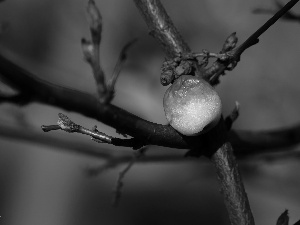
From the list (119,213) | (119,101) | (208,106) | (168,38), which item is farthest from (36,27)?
(208,106)

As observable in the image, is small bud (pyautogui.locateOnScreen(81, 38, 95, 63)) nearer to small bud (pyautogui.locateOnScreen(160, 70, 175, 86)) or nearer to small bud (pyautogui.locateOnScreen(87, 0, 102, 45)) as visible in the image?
small bud (pyautogui.locateOnScreen(87, 0, 102, 45))

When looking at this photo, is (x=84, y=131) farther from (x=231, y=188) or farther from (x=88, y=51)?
(x=231, y=188)

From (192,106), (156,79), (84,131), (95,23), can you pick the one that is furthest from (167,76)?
(156,79)

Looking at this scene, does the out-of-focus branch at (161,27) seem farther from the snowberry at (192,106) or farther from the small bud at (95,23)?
the small bud at (95,23)

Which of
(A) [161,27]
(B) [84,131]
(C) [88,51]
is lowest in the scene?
(B) [84,131]

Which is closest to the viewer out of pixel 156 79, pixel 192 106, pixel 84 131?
pixel 84 131

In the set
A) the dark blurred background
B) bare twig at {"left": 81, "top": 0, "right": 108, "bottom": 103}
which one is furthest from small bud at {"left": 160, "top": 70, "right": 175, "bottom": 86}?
the dark blurred background

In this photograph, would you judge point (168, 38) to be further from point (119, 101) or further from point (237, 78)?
point (237, 78)
